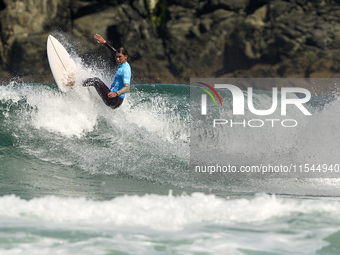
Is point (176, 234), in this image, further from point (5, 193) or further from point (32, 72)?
point (32, 72)

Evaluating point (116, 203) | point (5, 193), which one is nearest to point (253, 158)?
point (116, 203)

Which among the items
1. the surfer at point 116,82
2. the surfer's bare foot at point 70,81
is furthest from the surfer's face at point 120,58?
the surfer's bare foot at point 70,81

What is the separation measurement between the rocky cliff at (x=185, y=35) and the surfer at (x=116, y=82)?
7.17 meters

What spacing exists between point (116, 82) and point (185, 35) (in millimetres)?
8123

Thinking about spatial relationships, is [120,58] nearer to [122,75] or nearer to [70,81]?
[122,75]

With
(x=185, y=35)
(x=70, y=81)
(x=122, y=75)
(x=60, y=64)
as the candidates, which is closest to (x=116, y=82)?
(x=122, y=75)

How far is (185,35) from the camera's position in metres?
14.2

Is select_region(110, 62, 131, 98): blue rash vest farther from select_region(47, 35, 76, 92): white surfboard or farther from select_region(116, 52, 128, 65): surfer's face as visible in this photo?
select_region(47, 35, 76, 92): white surfboard

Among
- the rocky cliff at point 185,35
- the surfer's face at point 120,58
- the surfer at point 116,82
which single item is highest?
the rocky cliff at point 185,35

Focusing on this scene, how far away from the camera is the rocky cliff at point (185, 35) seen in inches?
551

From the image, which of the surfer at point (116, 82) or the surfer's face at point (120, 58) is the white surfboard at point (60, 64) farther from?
the surfer's face at point (120, 58)

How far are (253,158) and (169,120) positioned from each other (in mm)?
1957

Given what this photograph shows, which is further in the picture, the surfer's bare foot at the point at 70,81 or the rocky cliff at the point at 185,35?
the rocky cliff at the point at 185,35

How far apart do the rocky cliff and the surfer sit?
7172 mm
